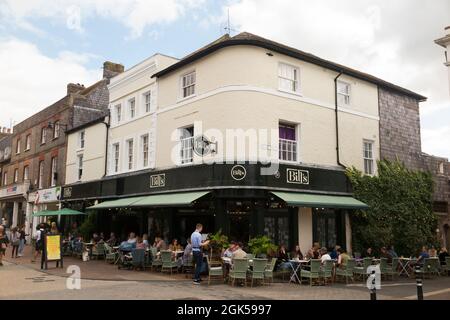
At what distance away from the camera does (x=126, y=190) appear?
66.0ft

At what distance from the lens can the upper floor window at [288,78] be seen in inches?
653

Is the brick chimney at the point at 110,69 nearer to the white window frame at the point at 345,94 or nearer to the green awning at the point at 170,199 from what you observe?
the green awning at the point at 170,199

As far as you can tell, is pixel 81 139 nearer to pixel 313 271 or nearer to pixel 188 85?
pixel 188 85

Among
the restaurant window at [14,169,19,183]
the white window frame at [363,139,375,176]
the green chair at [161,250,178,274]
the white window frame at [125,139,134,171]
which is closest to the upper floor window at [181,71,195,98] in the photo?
the white window frame at [125,139,134,171]

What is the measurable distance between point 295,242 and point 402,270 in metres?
4.35

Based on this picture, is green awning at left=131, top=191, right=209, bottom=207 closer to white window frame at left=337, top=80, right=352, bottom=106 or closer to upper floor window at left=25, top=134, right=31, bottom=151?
white window frame at left=337, top=80, right=352, bottom=106

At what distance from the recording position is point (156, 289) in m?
11.0

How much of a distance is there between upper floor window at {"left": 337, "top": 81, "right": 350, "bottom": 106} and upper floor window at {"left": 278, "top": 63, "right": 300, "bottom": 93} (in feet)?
8.59

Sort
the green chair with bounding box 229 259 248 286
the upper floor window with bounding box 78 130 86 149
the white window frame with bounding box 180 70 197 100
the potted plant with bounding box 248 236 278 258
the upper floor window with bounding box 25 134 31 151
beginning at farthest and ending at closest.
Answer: the upper floor window with bounding box 25 134 31 151, the upper floor window with bounding box 78 130 86 149, the white window frame with bounding box 180 70 197 100, the potted plant with bounding box 248 236 278 258, the green chair with bounding box 229 259 248 286

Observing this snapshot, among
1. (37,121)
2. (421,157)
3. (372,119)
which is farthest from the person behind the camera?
(37,121)

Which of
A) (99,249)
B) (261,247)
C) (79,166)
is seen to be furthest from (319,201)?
(79,166)

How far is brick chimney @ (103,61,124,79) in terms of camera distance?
29.8 meters

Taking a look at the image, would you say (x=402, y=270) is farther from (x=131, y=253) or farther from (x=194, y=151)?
(x=131, y=253)
